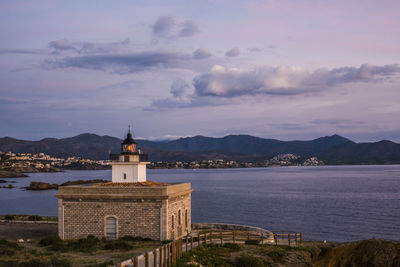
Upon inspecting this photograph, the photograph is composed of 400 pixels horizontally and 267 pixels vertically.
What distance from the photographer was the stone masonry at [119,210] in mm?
22562

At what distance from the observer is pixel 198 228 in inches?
1248

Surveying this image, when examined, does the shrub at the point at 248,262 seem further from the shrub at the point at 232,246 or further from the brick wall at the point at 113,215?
the brick wall at the point at 113,215

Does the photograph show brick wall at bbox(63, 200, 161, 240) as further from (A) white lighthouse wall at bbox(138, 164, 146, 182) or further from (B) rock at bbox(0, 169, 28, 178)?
(B) rock at bbox(0, 169, 28, 178)

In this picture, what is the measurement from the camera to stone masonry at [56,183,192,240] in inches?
888

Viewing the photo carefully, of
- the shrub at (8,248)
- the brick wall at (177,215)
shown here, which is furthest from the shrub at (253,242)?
the shrub at (8,248)

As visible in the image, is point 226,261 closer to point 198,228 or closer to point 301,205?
point 198,228

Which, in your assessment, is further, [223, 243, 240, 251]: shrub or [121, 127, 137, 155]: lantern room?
[121, 127, 137, 155]: lantern room

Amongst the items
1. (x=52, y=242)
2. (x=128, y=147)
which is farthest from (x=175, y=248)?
(x=128, y=147)

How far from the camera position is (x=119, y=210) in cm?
2292

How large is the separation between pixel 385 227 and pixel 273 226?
11.3 m

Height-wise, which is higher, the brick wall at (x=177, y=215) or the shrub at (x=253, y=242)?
the brick wall at (x=177, y=215)

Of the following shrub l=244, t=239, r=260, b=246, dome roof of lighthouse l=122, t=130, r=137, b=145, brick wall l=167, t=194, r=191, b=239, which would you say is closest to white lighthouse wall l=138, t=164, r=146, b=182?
dome roof of lighthouse l=122, t=130, r=137, b=145

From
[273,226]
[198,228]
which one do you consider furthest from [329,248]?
[273,226]

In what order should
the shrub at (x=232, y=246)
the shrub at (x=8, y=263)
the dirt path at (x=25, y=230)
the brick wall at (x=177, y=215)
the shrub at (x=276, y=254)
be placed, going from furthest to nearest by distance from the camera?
the dirt path at (x=25, y=230)
the brick wall at (x=177, y=215)
the shrub at (x=232, y=246)
the shrub at (x=276, y=254)
the shrub at (x=8, y=263)
